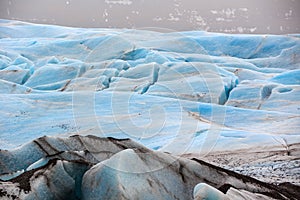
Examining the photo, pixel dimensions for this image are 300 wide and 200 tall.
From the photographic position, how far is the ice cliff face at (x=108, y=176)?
7.63ft

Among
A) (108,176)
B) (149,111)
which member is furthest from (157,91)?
(108,176)

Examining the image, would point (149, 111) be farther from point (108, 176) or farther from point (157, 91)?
point (108, 176)

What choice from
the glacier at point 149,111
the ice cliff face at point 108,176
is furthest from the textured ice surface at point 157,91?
the ice cliff face at point 108,176

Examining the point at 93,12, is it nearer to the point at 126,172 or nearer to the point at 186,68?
the point at 186,68

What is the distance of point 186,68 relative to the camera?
38.3ft

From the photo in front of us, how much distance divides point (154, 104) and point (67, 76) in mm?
4673

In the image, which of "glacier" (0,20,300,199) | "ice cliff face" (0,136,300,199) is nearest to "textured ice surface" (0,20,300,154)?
"glacier" (0,20,300,199)

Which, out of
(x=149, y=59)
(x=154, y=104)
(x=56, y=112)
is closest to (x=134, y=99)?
(x=154, y=104)

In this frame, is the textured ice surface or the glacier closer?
the glacier

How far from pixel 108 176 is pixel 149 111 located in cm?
543

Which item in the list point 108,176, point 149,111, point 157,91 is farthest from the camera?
→ point 157,91

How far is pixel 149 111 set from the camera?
25.6ft

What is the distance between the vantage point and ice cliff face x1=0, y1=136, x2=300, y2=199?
7.63ft

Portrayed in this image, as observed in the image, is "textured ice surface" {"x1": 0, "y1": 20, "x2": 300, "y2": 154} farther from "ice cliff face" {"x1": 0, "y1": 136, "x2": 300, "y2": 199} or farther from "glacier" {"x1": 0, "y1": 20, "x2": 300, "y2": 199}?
"ice cliff face" {"x1": 0, "y1": 136, "x2": 300, "y2": 199}
